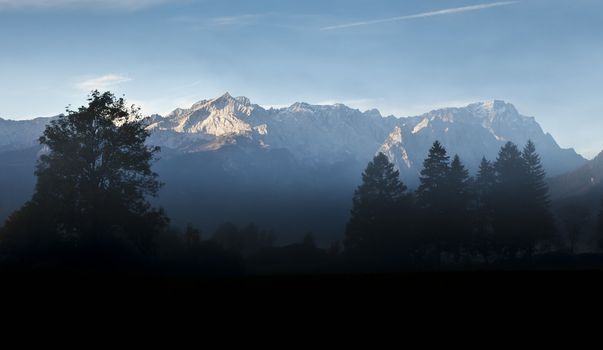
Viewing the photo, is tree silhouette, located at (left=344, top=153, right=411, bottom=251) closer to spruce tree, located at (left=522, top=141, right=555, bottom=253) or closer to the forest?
the forest

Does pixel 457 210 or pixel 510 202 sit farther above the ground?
pixel 510 202

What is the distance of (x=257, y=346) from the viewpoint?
784cm

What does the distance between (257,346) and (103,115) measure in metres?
28.0

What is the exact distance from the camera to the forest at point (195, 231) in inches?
1209

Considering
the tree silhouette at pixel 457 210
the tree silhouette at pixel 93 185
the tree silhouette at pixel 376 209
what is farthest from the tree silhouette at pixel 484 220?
the tree silhouette at pixel 93 185

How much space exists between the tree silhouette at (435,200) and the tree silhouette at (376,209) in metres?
2.03

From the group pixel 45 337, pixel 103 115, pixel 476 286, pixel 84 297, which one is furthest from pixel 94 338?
pixel 103 115

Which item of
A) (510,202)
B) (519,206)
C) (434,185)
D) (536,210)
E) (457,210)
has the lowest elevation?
(457,210)

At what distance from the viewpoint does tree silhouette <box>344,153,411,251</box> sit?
5741 centimetres

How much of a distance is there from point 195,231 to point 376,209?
73.4 ft

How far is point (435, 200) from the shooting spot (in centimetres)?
5828

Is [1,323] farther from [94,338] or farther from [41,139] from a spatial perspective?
[41,139]

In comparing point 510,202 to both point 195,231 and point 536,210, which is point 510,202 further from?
point 195,231

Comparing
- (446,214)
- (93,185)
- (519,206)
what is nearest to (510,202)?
(519,206)
